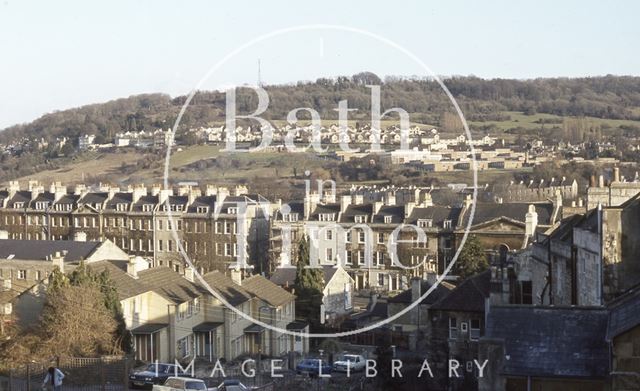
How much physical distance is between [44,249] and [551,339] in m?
33.1

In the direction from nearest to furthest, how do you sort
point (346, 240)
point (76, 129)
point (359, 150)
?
1. point (346, 240)
2. point (359, 150)
3. point (76, 129)

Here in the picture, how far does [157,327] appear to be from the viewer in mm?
31219

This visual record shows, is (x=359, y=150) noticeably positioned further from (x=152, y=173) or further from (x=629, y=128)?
(x=629, y=128)

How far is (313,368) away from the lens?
2995 centimetres

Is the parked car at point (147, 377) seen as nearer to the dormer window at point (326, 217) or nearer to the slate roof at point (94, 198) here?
the dormer window at point (326, 217)

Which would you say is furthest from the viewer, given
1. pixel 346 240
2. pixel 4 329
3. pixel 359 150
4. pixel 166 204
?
pixel 359 150

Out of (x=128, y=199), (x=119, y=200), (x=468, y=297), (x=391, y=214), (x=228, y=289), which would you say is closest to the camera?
(x=468, y=297)

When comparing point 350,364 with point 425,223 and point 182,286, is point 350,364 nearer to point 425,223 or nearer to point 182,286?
point 182,286

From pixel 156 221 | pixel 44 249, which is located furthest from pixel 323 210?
pixel 44 249

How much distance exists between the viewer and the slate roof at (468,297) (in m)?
28.9

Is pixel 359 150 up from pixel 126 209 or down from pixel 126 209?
up

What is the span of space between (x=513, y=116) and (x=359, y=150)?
48.3 metres

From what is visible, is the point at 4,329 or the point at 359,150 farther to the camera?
the point at 359,150

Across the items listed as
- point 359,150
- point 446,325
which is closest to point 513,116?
point 359,150
